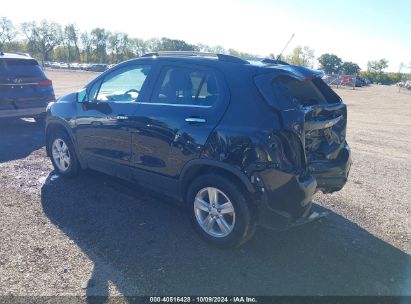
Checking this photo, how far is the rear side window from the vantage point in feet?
11.9

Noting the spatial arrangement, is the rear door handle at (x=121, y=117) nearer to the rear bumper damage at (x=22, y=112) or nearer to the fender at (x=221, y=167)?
the fender at (x=221, y=167)

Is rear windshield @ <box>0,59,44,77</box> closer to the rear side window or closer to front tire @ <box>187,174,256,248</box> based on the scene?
the rear side window

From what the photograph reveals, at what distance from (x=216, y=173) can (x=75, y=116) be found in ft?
8.38

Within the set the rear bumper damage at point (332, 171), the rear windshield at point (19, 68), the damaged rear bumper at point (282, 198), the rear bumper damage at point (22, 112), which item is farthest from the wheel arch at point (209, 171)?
the rear windshield at point (19, 68)

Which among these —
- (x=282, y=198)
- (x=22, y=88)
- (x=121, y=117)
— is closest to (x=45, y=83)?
(x=22, y=88)

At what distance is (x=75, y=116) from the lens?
505 centimetres

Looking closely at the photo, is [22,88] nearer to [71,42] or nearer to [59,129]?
[59,129]

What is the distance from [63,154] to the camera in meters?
5.46

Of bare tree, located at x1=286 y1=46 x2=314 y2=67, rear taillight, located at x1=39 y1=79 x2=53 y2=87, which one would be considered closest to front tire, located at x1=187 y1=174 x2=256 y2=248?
rear taillight, located at x1=39 y1=79 x2=53 y2=87

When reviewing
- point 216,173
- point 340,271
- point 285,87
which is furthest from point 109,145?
point 340,271

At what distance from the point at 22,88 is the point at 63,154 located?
3473 millimetres

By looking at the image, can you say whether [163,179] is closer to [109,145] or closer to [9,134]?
[109,145]

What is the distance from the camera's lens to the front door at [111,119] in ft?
14.1

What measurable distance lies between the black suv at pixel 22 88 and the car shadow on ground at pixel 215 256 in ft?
13.6
